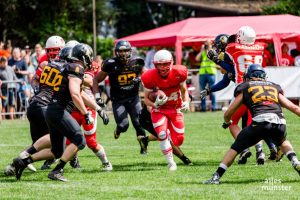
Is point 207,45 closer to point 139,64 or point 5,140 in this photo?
point 5,140

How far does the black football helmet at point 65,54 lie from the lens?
10.4 metres

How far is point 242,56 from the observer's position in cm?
1202

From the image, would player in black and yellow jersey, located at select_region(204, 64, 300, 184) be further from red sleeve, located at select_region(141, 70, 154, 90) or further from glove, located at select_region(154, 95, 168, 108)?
red sleeve, located at select_region(141, 70, 154, 90)

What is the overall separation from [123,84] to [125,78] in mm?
103

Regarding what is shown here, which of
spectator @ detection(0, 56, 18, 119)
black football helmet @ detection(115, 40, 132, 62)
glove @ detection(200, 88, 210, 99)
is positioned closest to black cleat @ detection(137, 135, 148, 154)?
black football helmet @ detection(115, 40, 132, 62)

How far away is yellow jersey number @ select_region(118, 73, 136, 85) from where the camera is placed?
44.6ft

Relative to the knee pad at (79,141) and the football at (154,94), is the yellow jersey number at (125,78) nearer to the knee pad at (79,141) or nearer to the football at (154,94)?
the football at (154,94)

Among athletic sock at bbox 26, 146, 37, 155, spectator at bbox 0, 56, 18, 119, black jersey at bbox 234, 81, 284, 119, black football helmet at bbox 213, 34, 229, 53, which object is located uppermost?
black football helmet at bbox 213, 34, 229, 53

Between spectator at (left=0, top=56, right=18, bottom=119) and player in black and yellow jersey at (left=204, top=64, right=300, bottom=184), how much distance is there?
11.9m

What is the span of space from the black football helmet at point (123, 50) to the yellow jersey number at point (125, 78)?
29 centimetres

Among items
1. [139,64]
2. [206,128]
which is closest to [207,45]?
[206,128]

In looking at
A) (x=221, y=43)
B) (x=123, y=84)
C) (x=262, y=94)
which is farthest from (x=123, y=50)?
(x=262, y=94)

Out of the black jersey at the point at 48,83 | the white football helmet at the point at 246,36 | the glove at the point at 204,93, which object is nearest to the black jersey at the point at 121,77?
the glove at the point at 204,93

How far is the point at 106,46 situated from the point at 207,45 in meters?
16.3
